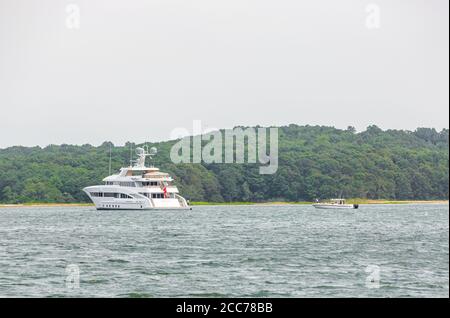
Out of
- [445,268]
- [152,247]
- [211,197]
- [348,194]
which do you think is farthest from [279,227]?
[348,194]

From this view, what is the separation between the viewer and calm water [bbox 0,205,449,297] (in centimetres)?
3803

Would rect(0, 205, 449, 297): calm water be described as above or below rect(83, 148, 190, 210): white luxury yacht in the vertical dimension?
below

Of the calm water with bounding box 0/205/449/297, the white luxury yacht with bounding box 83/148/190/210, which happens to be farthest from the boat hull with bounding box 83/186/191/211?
the calm water with bounding box 0/205/449/297

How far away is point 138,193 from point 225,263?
83.1m

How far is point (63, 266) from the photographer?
4691cm

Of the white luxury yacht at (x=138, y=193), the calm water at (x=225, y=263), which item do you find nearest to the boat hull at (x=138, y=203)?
the white luxury yacht at (x=138, y=193)

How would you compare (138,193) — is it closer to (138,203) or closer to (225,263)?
(138,203)

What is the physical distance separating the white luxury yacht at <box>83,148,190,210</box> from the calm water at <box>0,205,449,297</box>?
53.5 metres

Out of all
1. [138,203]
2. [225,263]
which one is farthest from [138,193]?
[225,263]

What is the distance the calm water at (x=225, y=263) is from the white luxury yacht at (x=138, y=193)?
2107 inches

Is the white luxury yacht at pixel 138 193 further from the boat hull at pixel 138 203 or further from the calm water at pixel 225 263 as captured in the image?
the calm water at pixel 225 263

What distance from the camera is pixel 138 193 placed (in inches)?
5118

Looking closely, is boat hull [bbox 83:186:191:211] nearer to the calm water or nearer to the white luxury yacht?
the white luxury yacht
